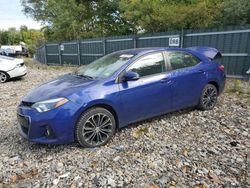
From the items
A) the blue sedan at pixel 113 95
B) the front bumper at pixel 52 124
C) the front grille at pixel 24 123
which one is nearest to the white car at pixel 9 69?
the blue sedan at pixel 113 95

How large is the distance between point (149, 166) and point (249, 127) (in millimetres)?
2269

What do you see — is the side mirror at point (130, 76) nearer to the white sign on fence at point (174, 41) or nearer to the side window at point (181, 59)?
the side window at point (181, 59)

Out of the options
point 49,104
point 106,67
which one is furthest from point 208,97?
point 49,104

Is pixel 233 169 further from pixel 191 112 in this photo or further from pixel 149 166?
pixel 191 112

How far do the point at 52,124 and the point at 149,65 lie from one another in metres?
1.97

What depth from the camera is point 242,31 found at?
8.16 meters

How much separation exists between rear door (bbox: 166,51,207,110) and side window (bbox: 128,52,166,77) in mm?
196

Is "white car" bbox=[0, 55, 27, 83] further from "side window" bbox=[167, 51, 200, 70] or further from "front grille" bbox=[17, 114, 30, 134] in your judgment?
"side window" bbox=[167, 51, 200, 70]

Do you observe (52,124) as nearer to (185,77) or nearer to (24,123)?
(24,123)

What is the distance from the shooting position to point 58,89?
148 inches

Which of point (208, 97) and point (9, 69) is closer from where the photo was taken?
point (208, 97)

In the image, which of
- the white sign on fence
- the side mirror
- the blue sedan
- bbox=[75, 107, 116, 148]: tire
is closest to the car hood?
the blue sedan

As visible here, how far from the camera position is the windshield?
4.12 m

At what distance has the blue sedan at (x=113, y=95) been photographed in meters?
3.48
